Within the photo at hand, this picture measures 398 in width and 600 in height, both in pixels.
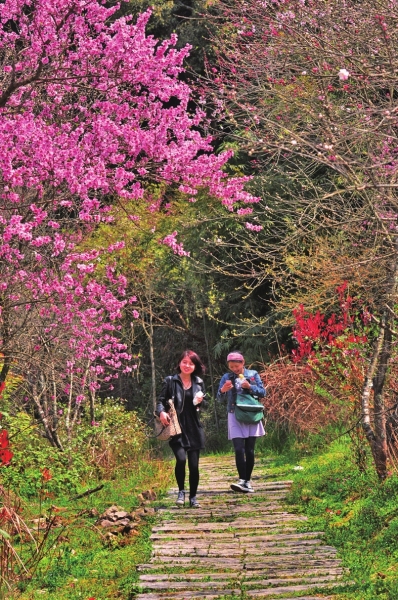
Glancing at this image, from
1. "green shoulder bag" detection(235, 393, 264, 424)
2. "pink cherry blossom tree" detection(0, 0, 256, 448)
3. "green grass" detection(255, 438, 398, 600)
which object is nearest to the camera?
"green grass" detection(255, 438, 398, 600)

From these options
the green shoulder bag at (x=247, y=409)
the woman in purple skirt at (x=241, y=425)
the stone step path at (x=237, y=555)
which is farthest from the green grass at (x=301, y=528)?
the green shoulder bag at (x=247, y=409)

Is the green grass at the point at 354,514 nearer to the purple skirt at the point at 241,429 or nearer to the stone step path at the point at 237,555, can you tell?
the stone step path at the point at 237,555

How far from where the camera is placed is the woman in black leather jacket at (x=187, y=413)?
9094 millimetres

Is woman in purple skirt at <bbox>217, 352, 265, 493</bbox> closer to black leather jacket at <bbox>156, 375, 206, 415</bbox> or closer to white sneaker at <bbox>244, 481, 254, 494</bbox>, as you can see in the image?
white sneaker at <bbox>244, 481, 254, 494</bbox>

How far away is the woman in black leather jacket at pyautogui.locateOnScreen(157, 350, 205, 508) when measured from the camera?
358 inches

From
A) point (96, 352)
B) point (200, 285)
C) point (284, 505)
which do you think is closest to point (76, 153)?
point (96, 352)

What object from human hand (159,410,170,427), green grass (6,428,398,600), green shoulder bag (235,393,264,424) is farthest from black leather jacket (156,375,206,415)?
green grass (6,428,398,600)

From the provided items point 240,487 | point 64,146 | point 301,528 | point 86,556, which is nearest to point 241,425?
point 240,487

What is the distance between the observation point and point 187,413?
30.3ft

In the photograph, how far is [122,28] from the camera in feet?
30.7

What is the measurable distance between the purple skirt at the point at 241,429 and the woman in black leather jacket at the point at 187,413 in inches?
21.9

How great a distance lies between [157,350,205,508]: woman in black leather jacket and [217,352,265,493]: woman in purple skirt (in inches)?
20.1

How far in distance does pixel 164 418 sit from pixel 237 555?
2162mm

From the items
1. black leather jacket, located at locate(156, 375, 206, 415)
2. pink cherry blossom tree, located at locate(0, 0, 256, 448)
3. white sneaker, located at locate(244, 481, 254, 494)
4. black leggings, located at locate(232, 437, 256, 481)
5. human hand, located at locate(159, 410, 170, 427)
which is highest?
pink cherry blossom tree, located at locate(0, 0, 256, 448)
